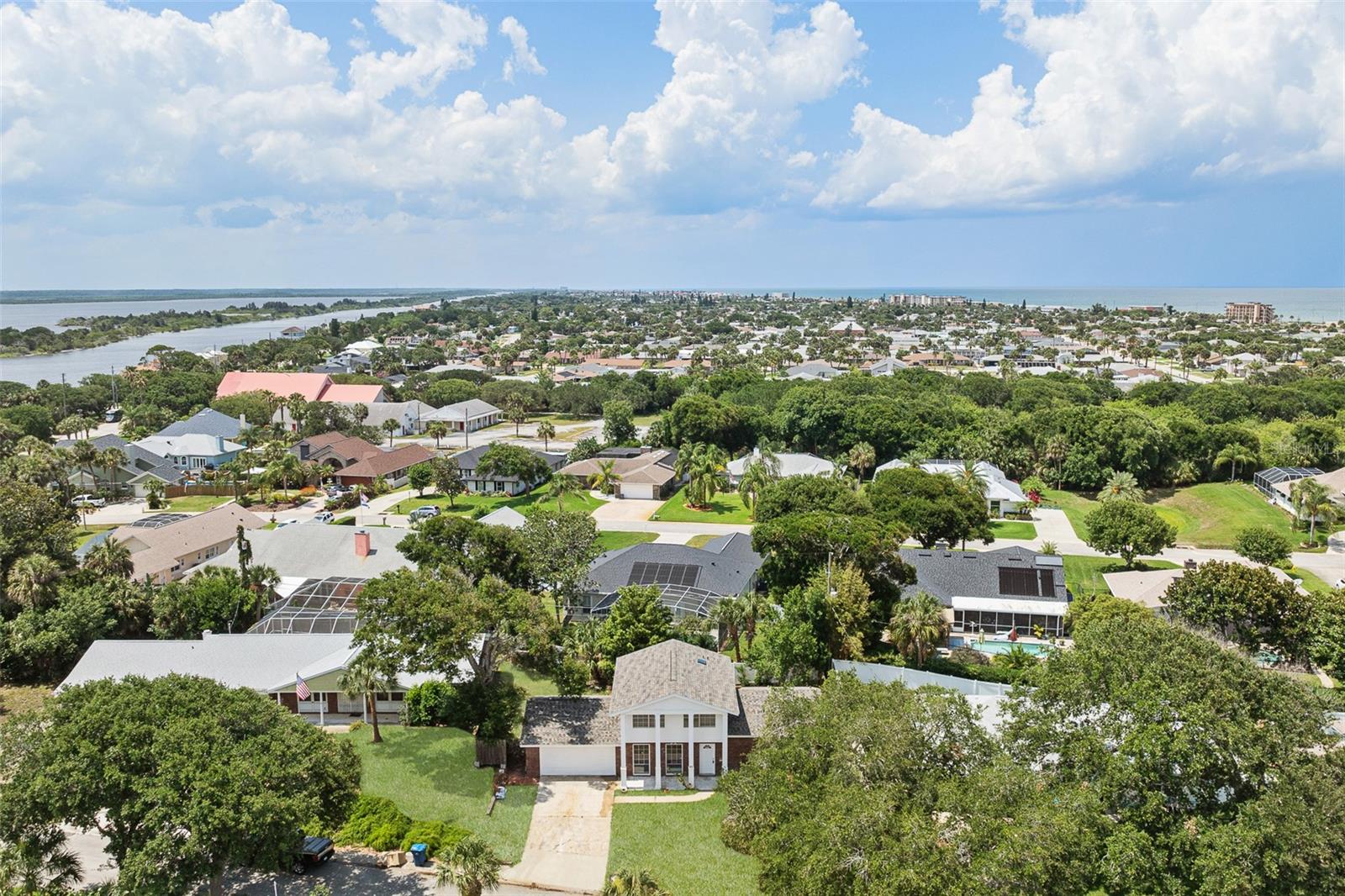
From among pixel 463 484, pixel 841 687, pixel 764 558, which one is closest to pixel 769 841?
pixel 841 687

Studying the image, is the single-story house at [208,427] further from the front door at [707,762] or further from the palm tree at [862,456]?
the front door at [707,762]

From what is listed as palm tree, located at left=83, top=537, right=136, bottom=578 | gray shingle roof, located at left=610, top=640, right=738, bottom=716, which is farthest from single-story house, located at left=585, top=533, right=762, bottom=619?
palm tree, located at left=83, top=537, right=136, bottom=578

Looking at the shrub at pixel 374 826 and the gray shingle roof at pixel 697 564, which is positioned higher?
the gray shingle roof at pixel 697 564

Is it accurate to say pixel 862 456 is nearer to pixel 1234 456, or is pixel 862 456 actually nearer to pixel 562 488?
pixel 562 488

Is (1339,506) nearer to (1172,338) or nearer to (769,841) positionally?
(769,841)

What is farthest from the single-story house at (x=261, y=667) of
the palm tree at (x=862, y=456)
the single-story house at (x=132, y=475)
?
the palm tree at (x=862, y=456)
